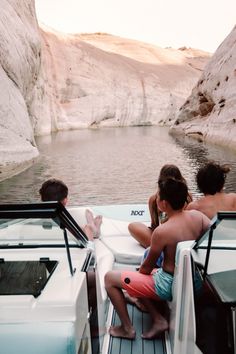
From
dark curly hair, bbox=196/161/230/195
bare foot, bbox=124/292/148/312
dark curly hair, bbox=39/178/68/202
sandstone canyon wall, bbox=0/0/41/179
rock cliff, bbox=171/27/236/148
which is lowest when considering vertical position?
rock cliff, bbox=171/27/236/148

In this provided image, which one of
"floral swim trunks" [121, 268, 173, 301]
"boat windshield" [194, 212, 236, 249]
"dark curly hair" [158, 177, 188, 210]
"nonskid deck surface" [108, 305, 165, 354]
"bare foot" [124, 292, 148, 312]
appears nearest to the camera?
"boat windshield" [194, 212, 236, 249]

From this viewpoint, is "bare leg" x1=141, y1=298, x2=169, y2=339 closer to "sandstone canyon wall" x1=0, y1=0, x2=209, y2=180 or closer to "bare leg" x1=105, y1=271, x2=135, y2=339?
"bare leg" x1=105, y1=271, x2=135, y2=339

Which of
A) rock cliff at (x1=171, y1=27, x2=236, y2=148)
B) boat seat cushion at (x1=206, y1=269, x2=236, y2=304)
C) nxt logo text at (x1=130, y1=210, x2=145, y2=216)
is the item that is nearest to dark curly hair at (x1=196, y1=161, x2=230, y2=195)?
boat seat cushion at (x1=206, y1=269, x2=236, y2=304)

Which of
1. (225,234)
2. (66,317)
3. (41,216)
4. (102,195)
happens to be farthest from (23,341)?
(102,195)

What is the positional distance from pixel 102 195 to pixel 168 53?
309 feet

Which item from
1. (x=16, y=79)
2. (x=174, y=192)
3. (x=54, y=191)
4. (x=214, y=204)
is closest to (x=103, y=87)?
(x=16, y=79)

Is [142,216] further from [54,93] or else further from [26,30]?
[54,93]

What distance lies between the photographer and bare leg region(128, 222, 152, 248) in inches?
166

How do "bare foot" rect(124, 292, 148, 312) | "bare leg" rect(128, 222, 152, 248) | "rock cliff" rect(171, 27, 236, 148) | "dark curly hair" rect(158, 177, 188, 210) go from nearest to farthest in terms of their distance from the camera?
"dark curly hair" rect(158, 177, 188, 210), "bare foot" rect(124, 292, 148, 312), "bare leg" rect(128, 222, 152, 248), "rock cliff" rect(171, 27, 236, 148)

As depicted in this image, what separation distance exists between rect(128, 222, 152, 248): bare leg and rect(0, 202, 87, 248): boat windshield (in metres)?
1.31

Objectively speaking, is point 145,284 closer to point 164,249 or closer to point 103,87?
point 164,249

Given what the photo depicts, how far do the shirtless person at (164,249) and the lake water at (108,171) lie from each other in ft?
34.0

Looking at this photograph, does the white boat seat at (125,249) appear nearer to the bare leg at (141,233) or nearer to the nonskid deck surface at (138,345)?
the bare leg at (141,233)

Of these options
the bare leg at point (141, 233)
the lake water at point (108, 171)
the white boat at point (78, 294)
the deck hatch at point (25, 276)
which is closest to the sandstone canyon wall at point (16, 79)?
the lake water at point (108, 171)
